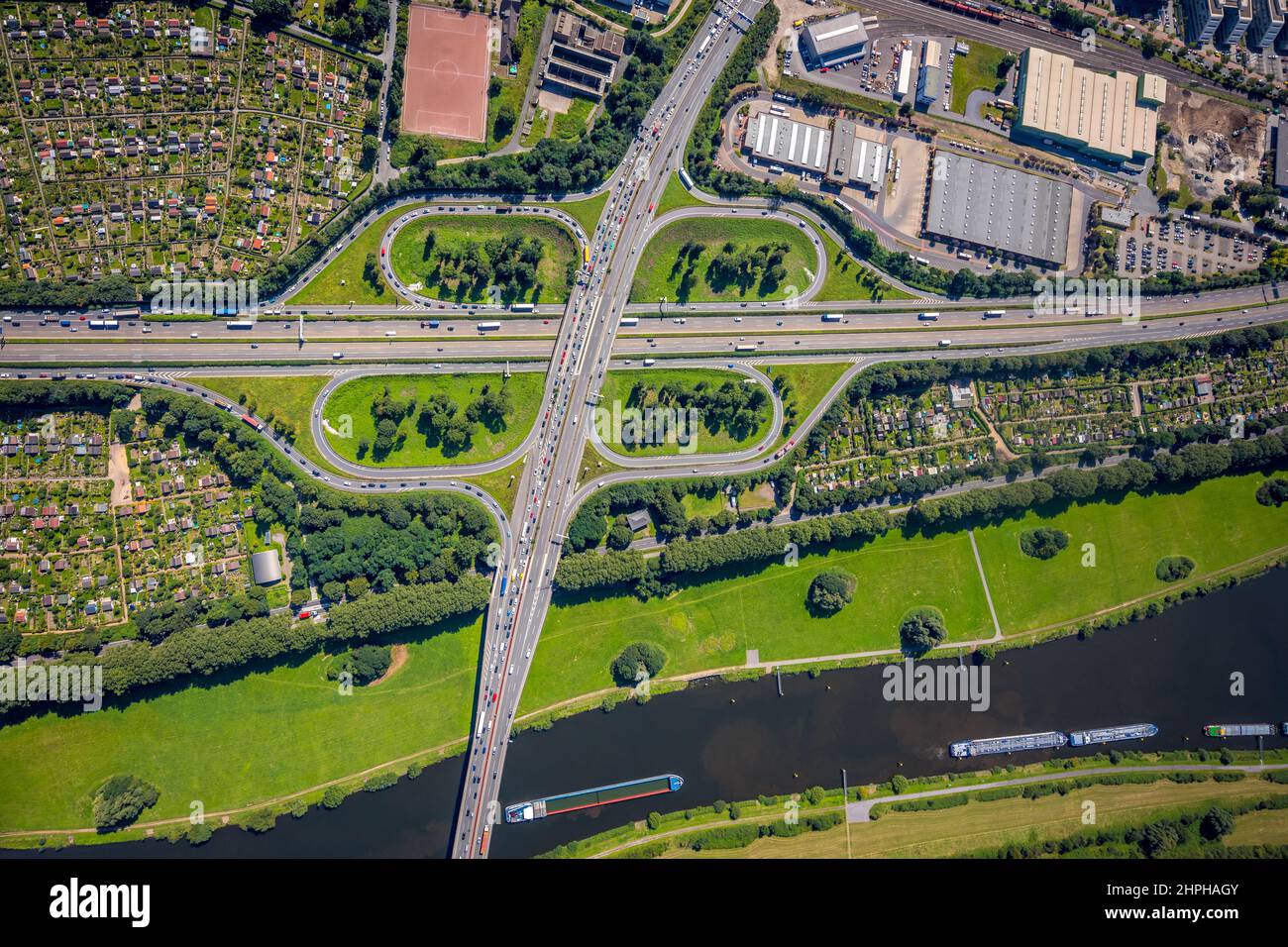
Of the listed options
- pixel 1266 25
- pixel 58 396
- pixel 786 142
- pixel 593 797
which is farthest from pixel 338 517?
pixel 1266 25

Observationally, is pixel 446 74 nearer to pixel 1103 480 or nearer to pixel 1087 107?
pixel 1087 107

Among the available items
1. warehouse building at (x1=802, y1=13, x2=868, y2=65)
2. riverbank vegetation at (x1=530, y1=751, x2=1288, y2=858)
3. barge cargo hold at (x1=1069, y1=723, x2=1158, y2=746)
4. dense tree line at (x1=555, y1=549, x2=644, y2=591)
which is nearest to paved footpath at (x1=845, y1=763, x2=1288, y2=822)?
riverbank vegetation at (x1=530, y1=751, x2=1288, y2=858)

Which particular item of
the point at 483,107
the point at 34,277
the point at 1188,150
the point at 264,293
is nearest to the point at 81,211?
the point at 34,277

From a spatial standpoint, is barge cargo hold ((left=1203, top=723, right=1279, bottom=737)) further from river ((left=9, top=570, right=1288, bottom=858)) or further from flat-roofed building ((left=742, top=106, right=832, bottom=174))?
flat-roofed building ((left=742, top=106, right=832, bottom=174))

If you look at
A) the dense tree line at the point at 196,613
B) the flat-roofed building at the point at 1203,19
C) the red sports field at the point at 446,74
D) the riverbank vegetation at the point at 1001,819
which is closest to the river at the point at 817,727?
the riverbank vegetation at the point at 1001,819

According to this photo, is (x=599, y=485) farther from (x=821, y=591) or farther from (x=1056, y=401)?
(x=1056, y=401)
